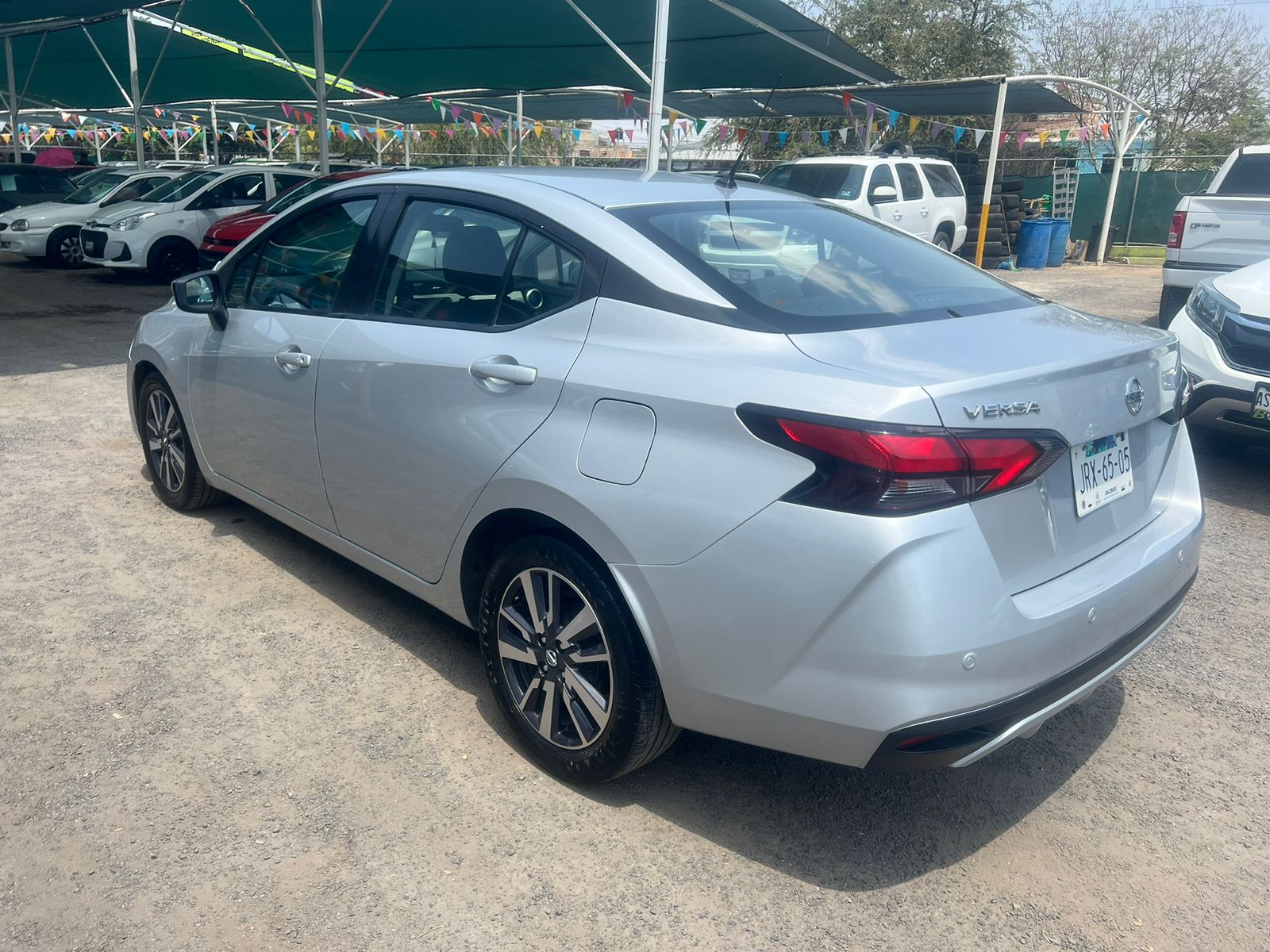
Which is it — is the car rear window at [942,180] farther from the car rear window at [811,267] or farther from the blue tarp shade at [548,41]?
the car rear window at [811,267]

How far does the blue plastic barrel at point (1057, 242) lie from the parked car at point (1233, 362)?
15.4 m

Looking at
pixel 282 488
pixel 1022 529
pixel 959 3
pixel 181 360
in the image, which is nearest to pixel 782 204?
pixel 1022 529

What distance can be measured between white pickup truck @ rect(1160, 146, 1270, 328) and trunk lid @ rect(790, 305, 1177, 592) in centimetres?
746

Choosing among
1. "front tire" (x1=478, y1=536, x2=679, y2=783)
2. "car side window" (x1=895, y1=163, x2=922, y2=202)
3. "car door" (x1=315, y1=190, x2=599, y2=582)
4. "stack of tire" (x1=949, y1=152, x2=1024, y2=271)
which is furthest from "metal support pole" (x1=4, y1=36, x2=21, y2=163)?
"front tire" (x1=478, y1=536, x2=679, y2=783)

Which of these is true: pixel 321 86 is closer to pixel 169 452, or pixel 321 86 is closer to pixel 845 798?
pixel 169 452

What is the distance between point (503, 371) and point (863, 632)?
1.27 m

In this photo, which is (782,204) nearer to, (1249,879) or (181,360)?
(1249,879)

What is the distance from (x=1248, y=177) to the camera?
10.0m

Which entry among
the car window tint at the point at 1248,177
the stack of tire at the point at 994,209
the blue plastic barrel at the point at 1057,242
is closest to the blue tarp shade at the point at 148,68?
the stack of tire at the point at 994,209

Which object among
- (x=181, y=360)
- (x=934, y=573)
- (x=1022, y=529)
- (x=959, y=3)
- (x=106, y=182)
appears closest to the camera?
(x=934, y=573)

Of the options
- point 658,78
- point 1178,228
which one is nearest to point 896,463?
point 658,78

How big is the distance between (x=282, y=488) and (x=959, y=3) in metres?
30.2

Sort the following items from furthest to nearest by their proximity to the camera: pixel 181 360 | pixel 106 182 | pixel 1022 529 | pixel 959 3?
1. pixel 959 3
2. pixel 106 182
3. pixel 181 360
4. pixel 1022 529

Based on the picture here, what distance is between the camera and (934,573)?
2178 mm
